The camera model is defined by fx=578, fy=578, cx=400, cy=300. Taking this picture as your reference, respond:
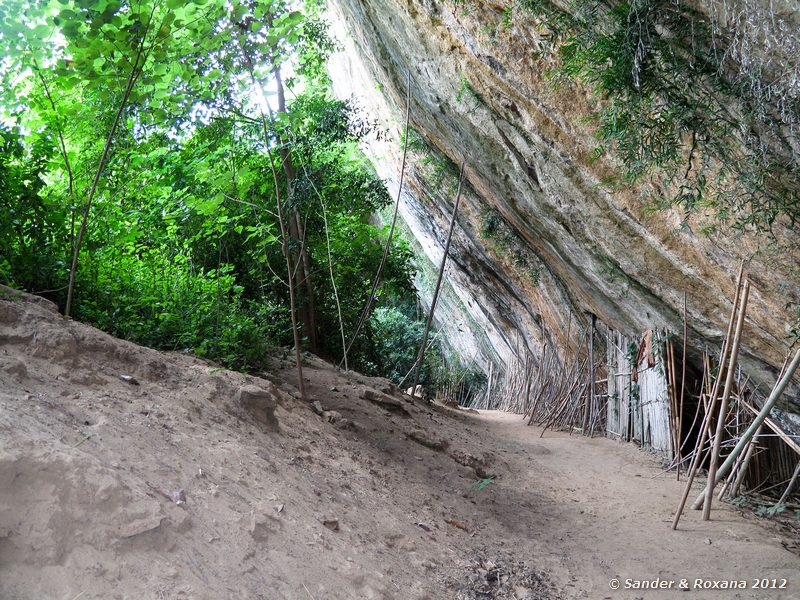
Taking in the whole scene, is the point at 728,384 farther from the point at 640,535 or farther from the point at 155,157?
the point at 155,157

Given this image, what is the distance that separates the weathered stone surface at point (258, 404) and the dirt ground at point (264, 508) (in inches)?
0.5

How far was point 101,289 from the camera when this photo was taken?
3.82 m

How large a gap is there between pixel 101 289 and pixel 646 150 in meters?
3.51

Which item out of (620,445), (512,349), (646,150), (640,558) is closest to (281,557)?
(640,558)

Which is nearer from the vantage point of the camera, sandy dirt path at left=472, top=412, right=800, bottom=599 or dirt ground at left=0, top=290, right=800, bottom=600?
dirt ground at left=0, top=290, right=800, bottom=600

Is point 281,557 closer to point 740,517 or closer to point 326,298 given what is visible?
point 740,517

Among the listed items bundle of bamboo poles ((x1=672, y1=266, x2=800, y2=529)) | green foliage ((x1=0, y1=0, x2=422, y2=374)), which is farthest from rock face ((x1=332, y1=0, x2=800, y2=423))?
green foliage ((x1=0, y1=0, x2=422, y2=374))

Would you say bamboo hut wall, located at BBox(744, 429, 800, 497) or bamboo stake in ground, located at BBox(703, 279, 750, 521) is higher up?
Answer: bamboo stake in ground, located at BBox(703, 279, 750, 521)

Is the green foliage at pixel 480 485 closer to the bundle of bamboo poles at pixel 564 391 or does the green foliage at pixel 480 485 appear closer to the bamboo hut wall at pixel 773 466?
the bamboo hut wall at pixel 773 466

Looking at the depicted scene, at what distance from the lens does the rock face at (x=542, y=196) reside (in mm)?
4023

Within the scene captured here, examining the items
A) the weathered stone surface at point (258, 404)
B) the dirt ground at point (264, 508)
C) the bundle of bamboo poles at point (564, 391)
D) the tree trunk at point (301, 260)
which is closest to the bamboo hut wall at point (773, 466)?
the dirt ground at point (264, 508)

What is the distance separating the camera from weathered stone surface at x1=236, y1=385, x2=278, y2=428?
317 cm

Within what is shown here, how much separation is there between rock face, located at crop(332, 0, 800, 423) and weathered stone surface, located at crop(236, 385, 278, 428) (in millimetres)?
2812

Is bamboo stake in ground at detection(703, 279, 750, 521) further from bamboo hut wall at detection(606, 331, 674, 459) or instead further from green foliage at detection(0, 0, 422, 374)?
green foliage at detection(0, 0, 422, 374)
